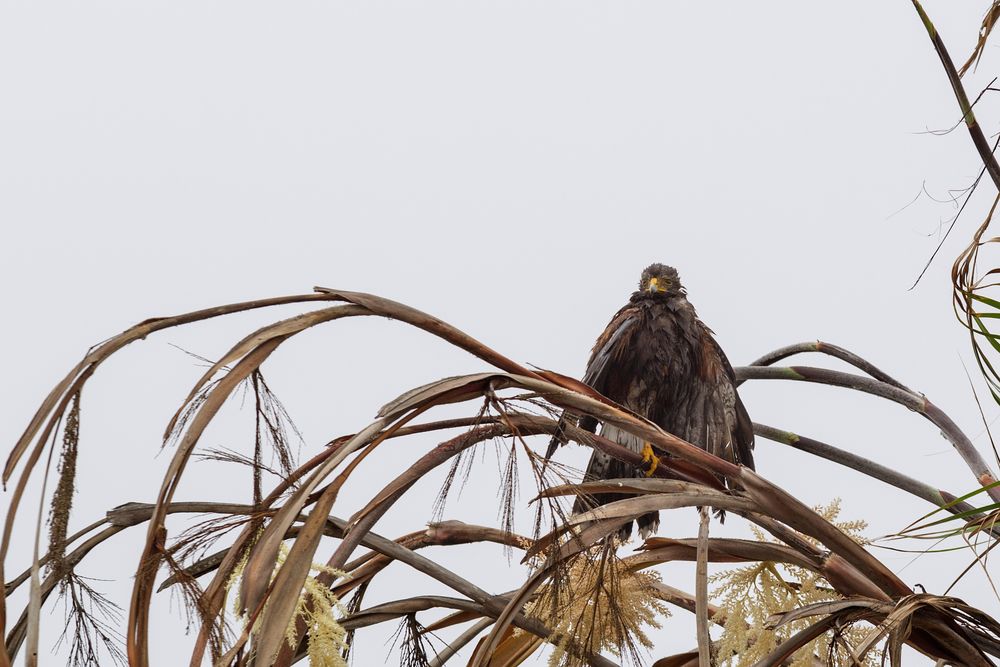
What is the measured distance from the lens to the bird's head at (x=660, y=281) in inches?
118

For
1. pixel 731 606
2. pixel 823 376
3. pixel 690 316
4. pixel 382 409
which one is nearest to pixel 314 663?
pixel 382 409

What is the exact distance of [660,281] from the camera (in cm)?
302

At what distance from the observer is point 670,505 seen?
1229mm

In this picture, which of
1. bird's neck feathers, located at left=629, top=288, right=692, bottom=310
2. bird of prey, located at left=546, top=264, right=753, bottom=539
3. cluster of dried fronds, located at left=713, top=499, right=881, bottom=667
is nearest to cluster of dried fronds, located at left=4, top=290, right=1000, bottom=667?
cluster of dried fronds, located at left=713, top=499, right=881, bottom=667

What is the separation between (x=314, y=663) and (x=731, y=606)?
0.63 metres

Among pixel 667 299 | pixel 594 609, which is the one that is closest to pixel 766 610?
pixel 594 609

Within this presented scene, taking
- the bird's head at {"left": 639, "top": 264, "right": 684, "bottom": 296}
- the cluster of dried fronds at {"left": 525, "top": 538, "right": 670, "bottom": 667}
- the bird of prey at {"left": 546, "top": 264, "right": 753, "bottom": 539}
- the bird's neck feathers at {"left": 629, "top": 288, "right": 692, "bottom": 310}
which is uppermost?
the bird's head at {"left": 639, "top": 264, "right": 684, "bottom": 296}

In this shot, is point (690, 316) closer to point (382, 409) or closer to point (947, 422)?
point (947, 422)

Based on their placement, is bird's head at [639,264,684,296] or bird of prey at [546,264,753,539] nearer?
bird of prey at [546,264,753,539]

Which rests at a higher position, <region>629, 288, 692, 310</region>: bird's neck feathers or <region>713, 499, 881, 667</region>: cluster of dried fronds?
<region>629, 288, 692, 310</region>: bird's neck feathers

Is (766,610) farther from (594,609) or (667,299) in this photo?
(667,299)

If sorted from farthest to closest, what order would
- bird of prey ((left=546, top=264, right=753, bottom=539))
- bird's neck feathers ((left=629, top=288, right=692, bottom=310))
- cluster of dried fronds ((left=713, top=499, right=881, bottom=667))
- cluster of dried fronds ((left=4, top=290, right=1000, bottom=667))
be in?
1. bird's neck feathers ((left=629, top=288, right=692, bottom=310))
2. bird of prey ((left=546, top=264, right=753, bottom=539))
3. cluster of dried fronds ((left=713, top=499, right=881, bottom=667))
4. cluster of dried fronds ((left=4, top=290, right=1000, bottom=667))

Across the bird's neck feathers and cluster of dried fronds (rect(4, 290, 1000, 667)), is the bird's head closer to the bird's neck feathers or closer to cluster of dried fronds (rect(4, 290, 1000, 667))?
the bird's neck feathers

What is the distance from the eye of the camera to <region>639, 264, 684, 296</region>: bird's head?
9.84ft
